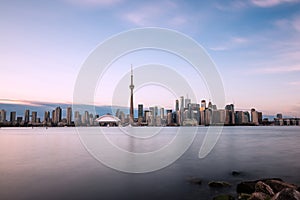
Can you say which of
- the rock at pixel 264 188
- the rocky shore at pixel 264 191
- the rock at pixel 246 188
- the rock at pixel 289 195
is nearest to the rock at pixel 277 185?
the rocky shore at pixel 264 191

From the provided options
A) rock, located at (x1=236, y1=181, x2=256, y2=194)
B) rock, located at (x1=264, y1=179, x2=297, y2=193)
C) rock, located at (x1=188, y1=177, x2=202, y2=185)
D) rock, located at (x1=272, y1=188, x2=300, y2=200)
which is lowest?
rock, located at (x1=188, y1=177, x2=202, y2=185)

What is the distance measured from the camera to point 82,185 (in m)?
15.7

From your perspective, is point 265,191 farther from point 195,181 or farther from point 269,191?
point 195,181

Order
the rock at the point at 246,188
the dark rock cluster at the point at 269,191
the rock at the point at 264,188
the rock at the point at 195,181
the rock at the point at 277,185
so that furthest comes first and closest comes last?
the rock at the point at 195,181
the rock at the point at 246,188
the rock at the point at 277,185
the rock at the point at 264,188
the dark rock cluster at the point at 269,191

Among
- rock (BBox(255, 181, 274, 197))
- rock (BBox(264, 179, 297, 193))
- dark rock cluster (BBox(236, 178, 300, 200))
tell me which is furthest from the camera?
rock (BBox(264, 179, 297, 193))

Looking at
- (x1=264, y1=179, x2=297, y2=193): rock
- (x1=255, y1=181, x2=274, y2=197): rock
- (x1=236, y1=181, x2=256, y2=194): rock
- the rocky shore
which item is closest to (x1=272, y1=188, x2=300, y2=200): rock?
the rocky shore

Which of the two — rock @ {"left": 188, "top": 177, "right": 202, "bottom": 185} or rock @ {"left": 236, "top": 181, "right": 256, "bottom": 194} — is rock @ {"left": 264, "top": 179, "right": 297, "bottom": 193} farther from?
rock @ {"left": 188, "top": 177, "right": 202, "bottom": 185}

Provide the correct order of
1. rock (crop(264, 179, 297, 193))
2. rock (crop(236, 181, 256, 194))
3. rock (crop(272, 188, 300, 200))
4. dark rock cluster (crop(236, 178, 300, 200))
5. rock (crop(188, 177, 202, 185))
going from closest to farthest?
rock (crop(272, 188, 300, 200)), dark rock cluster (crop(236, 178, 300, 200)), rock (crop(264, 179, 297, 193)), rock (crop(236, 181, 256, 194)), rock (crop(188, 177, 202, 185))

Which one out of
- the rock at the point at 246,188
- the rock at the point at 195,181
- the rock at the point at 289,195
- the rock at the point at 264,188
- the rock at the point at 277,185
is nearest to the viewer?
the rock at the point at 289,195

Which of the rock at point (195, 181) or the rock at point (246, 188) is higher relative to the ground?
the rock at point (246, 188)

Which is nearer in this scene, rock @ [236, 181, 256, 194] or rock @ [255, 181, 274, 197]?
rock @ [255, 181, 274, 197]

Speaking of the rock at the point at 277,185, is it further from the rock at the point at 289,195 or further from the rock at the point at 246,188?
the rock at the point at 289,195

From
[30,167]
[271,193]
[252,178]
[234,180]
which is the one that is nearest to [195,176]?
[234,180]

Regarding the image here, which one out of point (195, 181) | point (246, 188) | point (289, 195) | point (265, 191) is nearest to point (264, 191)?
point (265, 191)
